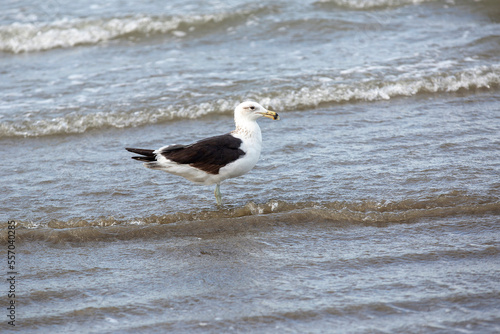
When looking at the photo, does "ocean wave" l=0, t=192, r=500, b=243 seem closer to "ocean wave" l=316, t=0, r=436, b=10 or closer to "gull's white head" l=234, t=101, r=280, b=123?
"gull's white head" l=234, t=101, r=280, b=123

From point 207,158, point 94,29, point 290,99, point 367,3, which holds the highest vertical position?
point 367,3

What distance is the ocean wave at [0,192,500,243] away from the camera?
523 centimetres

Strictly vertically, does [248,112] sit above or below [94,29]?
below

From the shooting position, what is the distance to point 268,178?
642 cm

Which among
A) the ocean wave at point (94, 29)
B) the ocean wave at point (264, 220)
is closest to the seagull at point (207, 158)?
the ocean wave at point (264, 220)

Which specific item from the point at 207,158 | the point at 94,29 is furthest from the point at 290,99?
the point at 94,29

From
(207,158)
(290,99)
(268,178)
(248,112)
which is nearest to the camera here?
(207,158)

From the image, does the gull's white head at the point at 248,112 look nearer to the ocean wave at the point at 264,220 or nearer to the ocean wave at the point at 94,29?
the ocean wave at the point at 264,220

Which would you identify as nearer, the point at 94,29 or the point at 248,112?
the point at 248,112

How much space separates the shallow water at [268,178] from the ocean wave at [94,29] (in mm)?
63

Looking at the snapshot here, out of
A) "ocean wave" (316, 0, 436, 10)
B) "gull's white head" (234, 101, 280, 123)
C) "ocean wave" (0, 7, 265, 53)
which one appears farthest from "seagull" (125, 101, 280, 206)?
"ocean wave" (316, 0, 436, 10)

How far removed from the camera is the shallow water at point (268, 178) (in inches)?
158

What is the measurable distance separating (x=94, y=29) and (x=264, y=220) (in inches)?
348

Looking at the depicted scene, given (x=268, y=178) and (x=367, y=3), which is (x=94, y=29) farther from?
(x=268, y=178)
